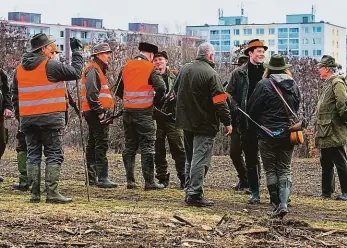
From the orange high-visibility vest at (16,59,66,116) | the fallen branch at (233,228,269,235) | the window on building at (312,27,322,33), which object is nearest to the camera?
the fallen branch at (233,228,269,235)

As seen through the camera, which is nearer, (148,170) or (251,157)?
(251,157)

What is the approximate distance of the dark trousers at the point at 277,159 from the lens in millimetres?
10750

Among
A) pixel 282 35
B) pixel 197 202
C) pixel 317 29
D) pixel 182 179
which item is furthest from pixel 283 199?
pixel 317 29

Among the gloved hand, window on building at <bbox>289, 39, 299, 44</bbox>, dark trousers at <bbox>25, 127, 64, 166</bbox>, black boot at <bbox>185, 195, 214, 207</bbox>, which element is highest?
window on building at <bbox>289, 39, 299, 44</bbox>

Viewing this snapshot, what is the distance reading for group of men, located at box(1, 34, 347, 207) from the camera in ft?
35.5

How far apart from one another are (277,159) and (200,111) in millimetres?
1117

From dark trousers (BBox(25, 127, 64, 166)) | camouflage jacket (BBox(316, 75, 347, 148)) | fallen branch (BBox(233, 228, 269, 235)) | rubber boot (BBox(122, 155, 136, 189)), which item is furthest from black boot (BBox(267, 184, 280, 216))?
rubber boot (BBox(122, 155, 136, 189))

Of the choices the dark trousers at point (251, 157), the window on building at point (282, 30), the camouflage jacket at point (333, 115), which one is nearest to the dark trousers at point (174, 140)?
the dark trousers at point (251, 157)

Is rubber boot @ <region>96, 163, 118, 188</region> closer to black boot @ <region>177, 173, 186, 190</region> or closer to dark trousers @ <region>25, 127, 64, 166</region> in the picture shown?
black boot @ <region>177, 173, 186, 190</region>

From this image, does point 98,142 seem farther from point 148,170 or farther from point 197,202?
point 197,202

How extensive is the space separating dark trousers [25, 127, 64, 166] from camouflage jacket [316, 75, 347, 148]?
3.96m

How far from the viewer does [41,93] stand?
35.4 ft

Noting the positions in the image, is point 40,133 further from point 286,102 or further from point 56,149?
point 286,102

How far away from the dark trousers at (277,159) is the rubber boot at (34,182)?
9.15 ft
